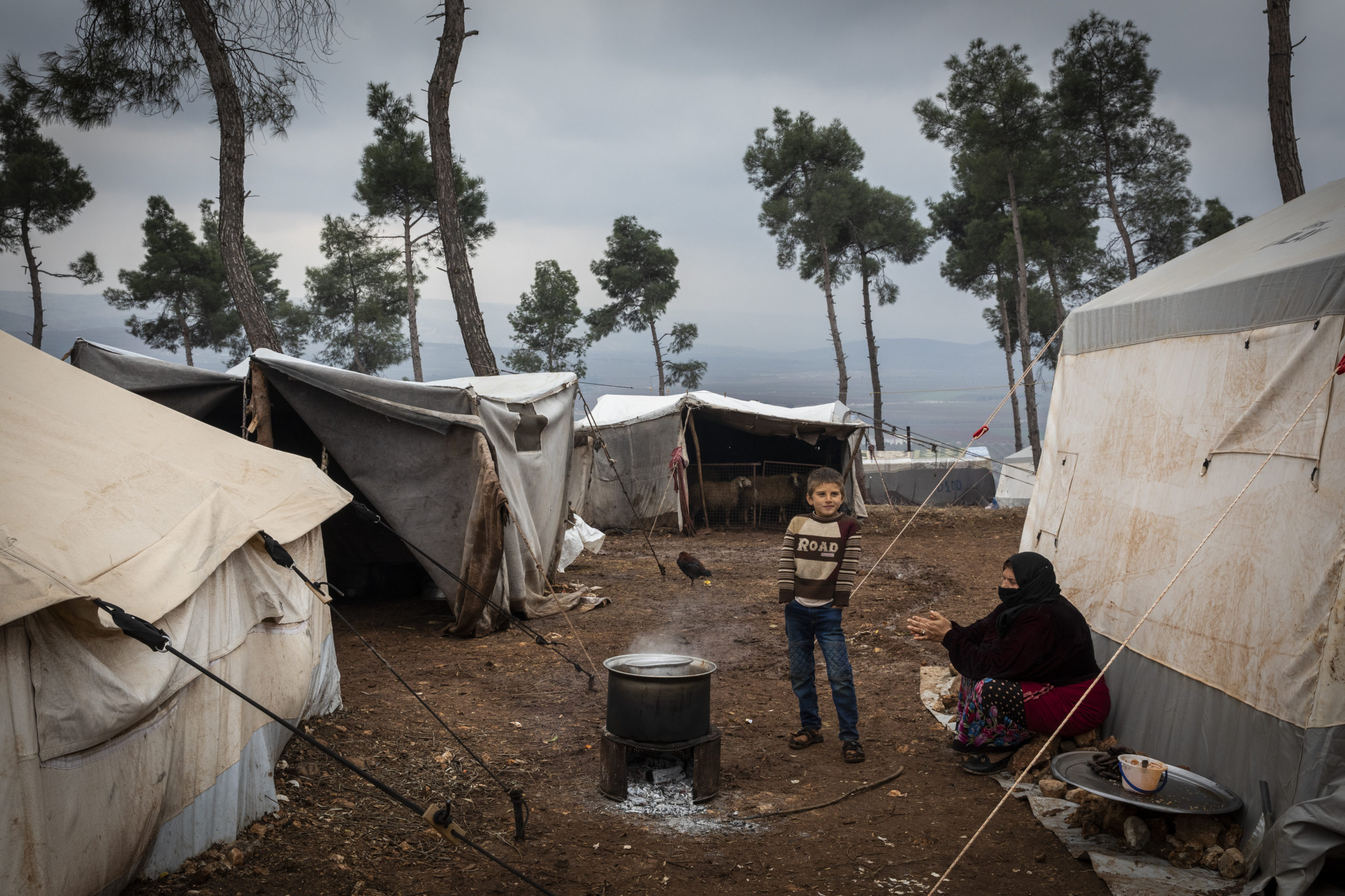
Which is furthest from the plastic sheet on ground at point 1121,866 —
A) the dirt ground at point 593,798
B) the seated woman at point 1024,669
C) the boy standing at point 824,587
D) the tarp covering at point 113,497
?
the tarp covering at point 113,497

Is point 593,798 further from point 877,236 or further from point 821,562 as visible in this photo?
point 877,236

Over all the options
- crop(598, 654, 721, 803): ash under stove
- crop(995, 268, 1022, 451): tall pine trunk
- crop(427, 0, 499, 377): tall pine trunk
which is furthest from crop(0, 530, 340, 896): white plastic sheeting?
crop(995, 268, 1022, 451): tall pine trunk

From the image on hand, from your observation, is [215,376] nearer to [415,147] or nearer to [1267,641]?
[1267,641]

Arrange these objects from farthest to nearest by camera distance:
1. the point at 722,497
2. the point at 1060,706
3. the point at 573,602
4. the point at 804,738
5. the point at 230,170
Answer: the point at 722,497
the point at 230,170
the point at 573,602
the point at 804,738
the point at 1060,706

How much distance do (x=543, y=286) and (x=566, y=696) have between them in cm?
3027

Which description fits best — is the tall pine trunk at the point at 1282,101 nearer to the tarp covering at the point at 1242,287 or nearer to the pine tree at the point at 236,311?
the tarp covering at the point at 1242,287

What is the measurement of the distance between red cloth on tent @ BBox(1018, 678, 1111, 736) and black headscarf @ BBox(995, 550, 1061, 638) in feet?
1.05

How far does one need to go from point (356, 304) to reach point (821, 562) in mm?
33970

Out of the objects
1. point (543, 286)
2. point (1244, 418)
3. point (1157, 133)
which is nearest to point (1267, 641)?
point (1244, 418)

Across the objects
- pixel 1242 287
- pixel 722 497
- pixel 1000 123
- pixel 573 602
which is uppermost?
pixel 1000 123

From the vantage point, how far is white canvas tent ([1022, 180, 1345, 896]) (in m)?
3.07

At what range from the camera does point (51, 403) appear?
3.52 metres

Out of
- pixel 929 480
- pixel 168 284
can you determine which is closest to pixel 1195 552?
pixel 929 480

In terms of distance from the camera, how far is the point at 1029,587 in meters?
4.28
